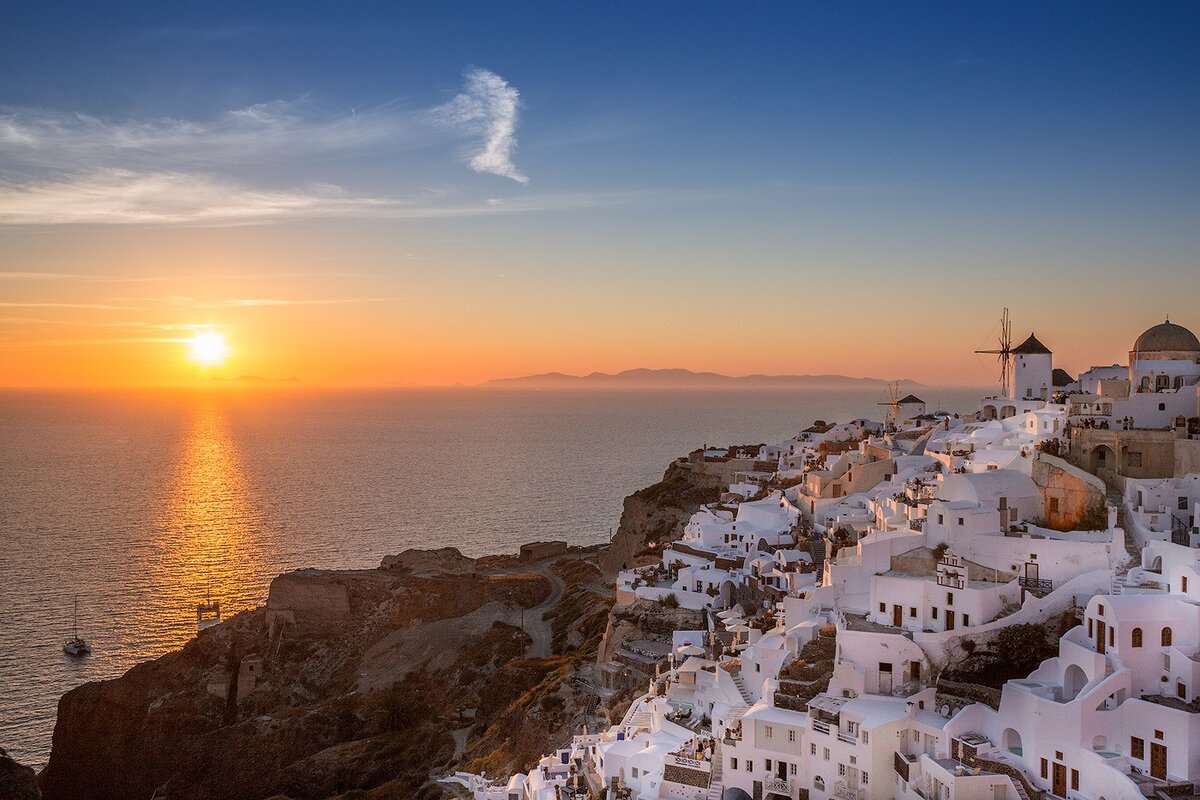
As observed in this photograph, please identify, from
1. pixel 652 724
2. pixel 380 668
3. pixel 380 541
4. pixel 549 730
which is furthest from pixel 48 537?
pixel 652 724

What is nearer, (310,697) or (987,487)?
(987,487)

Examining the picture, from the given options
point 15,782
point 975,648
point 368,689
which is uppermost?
point 975,648

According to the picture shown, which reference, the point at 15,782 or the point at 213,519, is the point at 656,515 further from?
the point at 213,519

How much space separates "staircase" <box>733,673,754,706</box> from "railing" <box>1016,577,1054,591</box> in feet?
27.0

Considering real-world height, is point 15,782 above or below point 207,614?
above

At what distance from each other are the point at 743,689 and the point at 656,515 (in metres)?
31.4

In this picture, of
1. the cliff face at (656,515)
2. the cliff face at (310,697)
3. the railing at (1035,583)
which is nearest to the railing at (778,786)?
the railing at (1035,583)

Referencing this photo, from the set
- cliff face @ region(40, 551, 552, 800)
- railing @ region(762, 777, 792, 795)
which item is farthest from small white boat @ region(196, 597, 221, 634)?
railing @ region(762, 777, 792, 795)

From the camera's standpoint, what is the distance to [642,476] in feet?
420

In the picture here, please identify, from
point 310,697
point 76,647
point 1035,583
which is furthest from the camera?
point 76,647

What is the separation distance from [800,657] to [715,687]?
11.3 ft

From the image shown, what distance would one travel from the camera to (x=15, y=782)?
3731cm

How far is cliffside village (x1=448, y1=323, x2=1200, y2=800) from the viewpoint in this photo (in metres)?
20.1

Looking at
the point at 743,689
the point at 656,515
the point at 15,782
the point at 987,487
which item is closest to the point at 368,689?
the point at 15,782
